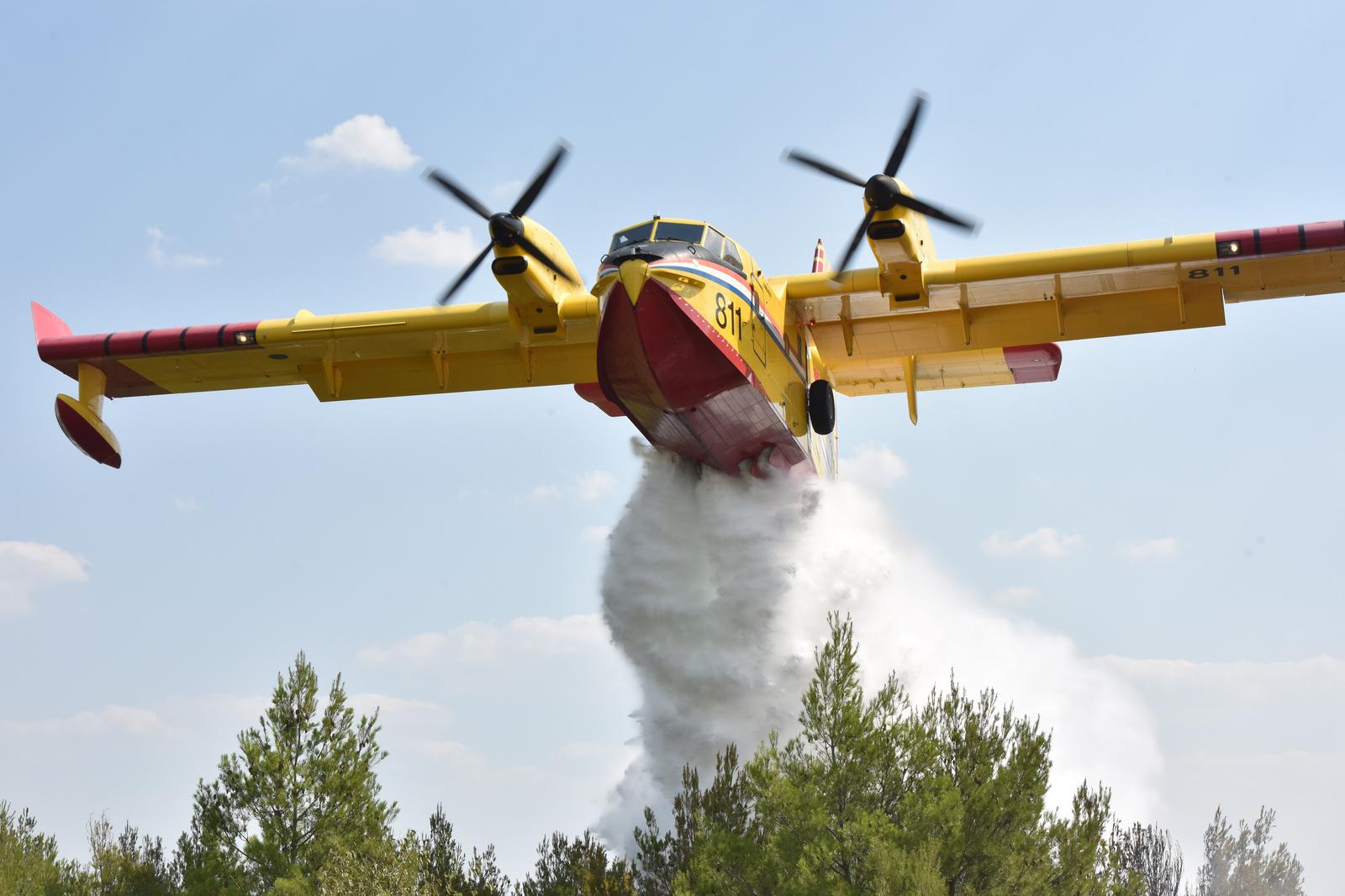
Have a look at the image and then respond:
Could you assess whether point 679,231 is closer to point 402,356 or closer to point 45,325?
point 402,356

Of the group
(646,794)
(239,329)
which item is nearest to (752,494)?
(646,794)

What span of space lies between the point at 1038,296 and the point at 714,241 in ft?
14.6

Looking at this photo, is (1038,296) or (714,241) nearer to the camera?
(714,241)

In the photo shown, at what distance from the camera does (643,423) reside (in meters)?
18.5

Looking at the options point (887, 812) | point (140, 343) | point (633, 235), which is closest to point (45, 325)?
point (140, 343)

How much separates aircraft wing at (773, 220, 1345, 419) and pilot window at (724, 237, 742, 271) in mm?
1056

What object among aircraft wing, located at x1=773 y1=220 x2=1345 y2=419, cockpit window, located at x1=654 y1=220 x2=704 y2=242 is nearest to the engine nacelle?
cockpit window, located at x1=654 y1=220 x2=704 y2=242

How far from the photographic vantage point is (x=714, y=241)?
17.2 metres

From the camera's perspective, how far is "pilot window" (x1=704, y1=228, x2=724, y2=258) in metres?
17.1

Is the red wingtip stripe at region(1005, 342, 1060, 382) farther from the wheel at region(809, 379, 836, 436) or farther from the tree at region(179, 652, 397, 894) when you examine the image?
the tree at region(179, 652, 397, 894)

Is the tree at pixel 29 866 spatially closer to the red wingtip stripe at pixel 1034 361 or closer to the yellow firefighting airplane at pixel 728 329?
the yellow firefighting airplane at pixel 728 329

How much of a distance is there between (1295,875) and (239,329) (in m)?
18.8

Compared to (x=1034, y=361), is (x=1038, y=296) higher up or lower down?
higher up

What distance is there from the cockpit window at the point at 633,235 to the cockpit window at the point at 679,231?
12 cm
